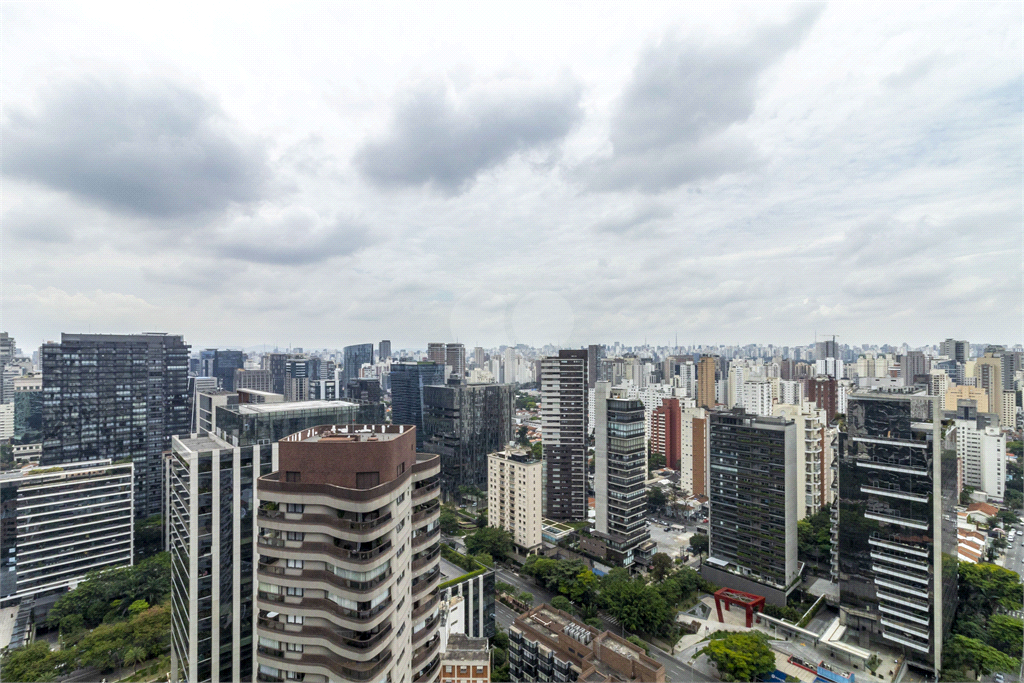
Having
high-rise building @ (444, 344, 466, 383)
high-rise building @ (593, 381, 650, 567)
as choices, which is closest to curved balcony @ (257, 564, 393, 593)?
high-rise building @ (593, 381, 650, 567)

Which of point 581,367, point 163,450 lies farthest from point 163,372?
point 581,367

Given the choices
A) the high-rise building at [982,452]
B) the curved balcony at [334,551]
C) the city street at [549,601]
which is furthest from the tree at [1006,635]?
the curved balcony at [334,551]

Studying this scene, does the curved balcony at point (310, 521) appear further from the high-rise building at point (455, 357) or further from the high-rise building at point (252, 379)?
the high-rise building at point (252, 379)

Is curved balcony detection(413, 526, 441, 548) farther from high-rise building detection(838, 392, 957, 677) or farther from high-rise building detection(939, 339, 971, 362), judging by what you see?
high-rise building detection(939, 339, 971, 362)

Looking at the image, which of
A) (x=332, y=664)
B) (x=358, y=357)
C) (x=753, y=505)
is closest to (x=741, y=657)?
(x=753, y=505)

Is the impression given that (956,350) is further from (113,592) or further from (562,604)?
(113,592)
